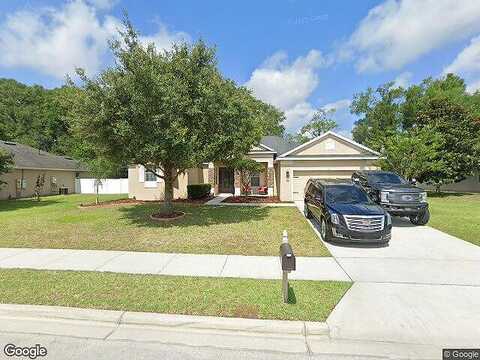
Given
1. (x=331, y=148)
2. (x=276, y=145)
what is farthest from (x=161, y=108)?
(x=276, y=145)

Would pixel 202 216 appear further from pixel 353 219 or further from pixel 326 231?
pixel 353 219

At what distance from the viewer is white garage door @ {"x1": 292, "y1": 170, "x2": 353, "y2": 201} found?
770 inches

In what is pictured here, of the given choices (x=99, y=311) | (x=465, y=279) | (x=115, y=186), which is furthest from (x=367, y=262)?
(x=115, y=186)

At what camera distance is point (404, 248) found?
8086 mm

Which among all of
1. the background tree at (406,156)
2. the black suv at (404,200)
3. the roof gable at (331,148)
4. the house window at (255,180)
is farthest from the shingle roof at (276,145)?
the black suv at (404,200)

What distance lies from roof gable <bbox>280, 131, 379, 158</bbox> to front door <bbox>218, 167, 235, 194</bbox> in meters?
6.08

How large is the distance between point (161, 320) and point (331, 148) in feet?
57.3

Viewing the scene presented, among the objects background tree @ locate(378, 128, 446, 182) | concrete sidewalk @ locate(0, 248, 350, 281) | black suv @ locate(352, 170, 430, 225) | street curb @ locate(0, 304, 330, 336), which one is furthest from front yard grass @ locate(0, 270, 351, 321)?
background tree @ locate(378, 128, 446, 182)

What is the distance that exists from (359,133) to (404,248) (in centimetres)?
4056

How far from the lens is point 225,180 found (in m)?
24.4

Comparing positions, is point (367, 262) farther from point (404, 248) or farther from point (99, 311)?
point (99, 311)

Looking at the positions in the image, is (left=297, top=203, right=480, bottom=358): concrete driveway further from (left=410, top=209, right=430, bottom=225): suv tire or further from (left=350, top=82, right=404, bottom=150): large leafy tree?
(left=350, top=82, right=404, bottom=150): large leafy tree

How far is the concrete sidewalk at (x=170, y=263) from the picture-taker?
19.8 ft

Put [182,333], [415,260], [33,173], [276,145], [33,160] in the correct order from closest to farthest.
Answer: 1. [182,333]
2. [415,260]
3. [276,145]
4. [33,173]
5. [33,160]
